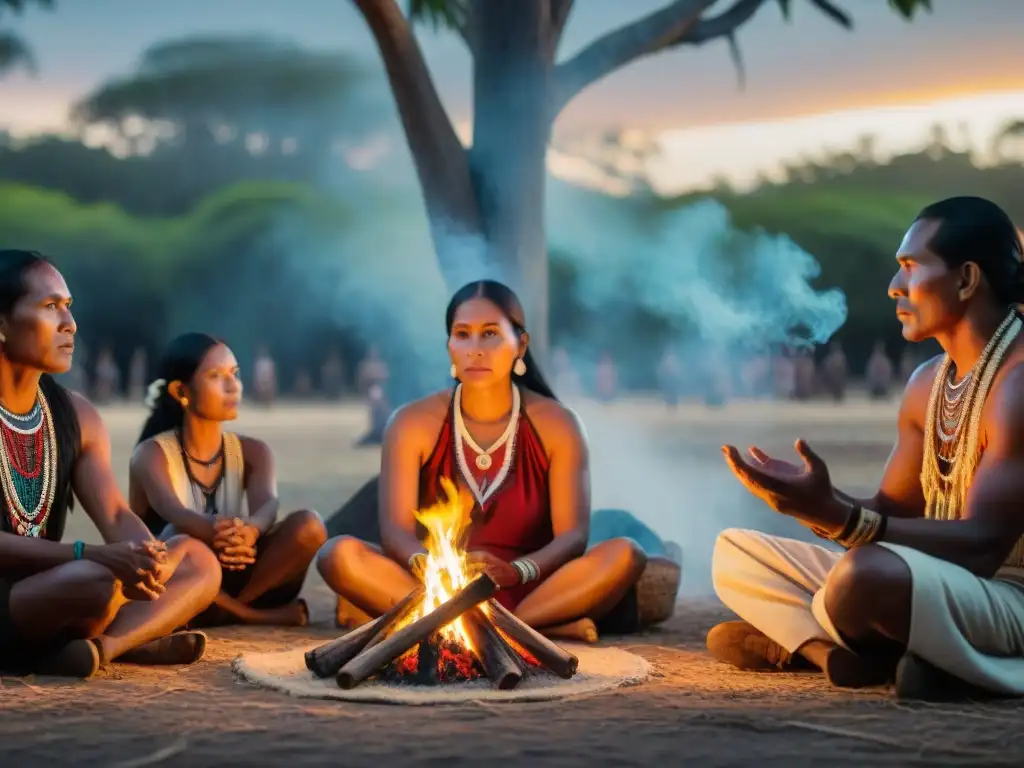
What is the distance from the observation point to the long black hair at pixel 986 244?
434cm

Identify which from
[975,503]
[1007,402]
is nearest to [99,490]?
[975,503]

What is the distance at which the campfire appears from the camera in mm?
4195

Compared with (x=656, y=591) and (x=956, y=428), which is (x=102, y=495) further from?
(x=956, y=428)

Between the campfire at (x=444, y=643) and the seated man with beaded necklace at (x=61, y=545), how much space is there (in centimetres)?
69

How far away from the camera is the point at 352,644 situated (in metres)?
4.33

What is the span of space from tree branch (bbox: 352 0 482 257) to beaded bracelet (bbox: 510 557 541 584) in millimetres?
3321

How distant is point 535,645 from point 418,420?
1.33 metres

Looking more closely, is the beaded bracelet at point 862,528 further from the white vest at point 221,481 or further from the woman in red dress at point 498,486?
the white vest at point 221,481

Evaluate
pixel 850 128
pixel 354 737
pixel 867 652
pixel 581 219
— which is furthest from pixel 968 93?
pixel 354 737

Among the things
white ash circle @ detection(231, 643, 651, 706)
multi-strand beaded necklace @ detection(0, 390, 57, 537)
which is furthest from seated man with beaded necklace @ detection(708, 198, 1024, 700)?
multi-strand beaded necklace @ detection(0, 390, 57, 537)

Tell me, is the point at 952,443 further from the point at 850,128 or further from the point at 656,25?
the point at 850,128

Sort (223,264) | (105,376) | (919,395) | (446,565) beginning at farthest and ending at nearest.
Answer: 1. (223,264)
2. (105,376)
3. (919,395)
4. (446,565)

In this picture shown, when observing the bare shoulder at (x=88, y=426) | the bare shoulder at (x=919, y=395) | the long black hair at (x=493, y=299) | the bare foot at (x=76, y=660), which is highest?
the long black hair at (x=493, y=299)

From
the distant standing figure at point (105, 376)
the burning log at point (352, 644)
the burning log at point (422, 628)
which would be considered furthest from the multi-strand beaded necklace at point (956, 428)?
the distant standing figure at point (105, 376)
